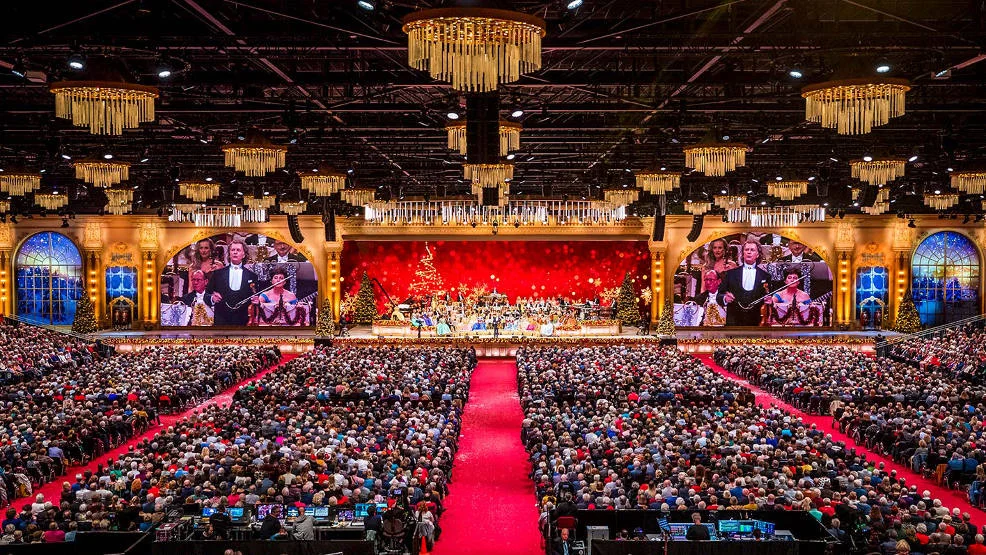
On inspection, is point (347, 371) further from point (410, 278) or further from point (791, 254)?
point (791, 254)

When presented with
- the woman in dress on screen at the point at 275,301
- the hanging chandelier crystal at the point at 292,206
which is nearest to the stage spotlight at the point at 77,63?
the hanging chandelier crystal at the point at 292,206

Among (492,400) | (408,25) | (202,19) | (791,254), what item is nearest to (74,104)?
(202,19)

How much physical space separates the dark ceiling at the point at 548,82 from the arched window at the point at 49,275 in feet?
51.0

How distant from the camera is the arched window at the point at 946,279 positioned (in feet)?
150

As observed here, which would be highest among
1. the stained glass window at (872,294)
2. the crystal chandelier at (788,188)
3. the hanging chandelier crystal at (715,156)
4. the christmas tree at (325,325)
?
the crystal chandelier at (788,188)

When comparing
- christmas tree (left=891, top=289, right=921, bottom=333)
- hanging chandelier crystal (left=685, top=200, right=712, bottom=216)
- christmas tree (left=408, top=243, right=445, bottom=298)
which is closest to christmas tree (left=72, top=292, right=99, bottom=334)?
christmas tree (left=408, top=243, right=445, bottom=298)

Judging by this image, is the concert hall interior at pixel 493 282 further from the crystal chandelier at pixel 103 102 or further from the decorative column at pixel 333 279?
the decorative column at pixel 333 279

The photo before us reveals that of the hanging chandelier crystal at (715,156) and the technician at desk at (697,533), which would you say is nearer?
the technician at desk at (697,533)

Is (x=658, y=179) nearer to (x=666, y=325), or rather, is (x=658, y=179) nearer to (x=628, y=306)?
(x=666, y=325)

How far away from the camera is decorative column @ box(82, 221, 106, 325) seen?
44438 millimetres

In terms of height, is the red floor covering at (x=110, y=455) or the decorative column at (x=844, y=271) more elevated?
the decorative column at (x=844, y=271)

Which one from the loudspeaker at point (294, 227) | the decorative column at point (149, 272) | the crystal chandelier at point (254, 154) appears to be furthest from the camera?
the decorative column at point (149, 272)

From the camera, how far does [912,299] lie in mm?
45281

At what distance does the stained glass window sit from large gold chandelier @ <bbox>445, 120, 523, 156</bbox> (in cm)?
3497
